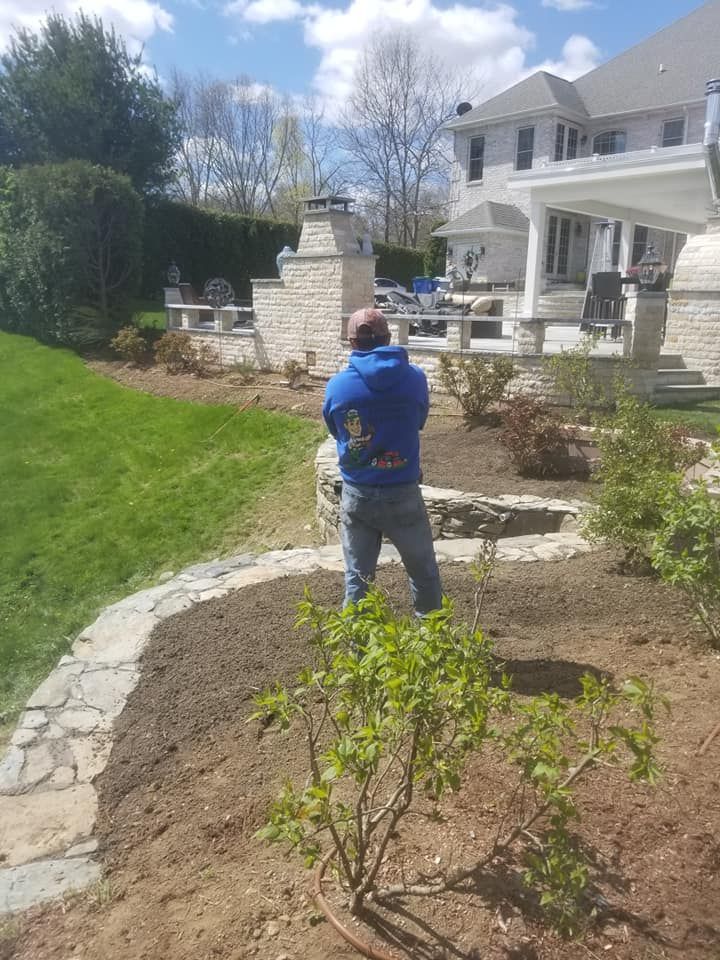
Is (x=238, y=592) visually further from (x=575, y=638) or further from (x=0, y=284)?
(x=0, y=284)

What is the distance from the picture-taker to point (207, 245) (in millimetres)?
23656

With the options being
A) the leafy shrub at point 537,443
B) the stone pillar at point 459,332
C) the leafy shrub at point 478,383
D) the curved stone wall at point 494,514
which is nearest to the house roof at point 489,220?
the stone pillar at point 459,332

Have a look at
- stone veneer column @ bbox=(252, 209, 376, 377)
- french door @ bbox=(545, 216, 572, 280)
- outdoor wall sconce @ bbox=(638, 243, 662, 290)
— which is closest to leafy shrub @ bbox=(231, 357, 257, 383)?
stone veneer column @ bbox=(252, 209, 376, 377)

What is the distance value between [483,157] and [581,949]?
3248 centimetres

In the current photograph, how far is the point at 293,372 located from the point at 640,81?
77.4 feet

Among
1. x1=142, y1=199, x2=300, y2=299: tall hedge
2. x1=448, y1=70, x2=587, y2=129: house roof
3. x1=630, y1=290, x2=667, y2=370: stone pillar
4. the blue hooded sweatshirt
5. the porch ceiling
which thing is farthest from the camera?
x1=448, y1=70, x2=587, y2=129: house roof

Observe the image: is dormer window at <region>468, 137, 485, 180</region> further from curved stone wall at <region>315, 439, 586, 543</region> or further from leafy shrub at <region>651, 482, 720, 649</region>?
leafy shrub at <region>651, 482, 720, 649</region>

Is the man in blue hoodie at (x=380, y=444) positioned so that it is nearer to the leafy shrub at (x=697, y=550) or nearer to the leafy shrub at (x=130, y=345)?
the leafy shrub at (x=697, y=550)

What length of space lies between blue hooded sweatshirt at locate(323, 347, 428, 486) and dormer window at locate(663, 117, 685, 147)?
28.1 meters

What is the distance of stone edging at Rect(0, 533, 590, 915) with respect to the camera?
262 cm

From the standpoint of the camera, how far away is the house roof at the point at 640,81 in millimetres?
26484

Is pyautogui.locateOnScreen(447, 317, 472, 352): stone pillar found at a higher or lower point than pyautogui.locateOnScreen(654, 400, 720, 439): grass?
higher

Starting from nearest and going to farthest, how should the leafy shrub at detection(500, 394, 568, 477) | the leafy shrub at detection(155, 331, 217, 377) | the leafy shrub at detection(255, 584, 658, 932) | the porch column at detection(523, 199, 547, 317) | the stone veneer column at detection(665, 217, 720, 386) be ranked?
the leafy shrub at detection(255, 584, 658, 932) < the leafy shrub at detection(500, 394, 568, 477) < the stone veneer column at detection(665, 217, 720, 386) < the leafy shrub at detection(155, 331, 217, 377) < the porch column at detection(523, 199, 547, 317)

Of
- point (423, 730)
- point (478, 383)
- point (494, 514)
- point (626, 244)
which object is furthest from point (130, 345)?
point (626, 244)
